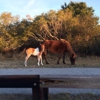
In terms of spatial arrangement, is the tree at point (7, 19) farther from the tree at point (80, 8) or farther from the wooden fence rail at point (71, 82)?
the wooden fence rail at point (71, 82)

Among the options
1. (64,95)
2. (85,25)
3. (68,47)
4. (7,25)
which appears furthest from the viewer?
(7,25)

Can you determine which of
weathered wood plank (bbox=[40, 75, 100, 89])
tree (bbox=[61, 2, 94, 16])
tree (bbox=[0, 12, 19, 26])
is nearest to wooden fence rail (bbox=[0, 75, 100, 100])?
weathered wood plank (bbox=[40, 75, 100, 89])

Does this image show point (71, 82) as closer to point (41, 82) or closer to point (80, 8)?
point (41, 82)

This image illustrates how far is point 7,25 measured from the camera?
32.2 metres

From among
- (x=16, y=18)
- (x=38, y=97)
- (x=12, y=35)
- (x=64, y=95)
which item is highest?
(x=16, y=18)

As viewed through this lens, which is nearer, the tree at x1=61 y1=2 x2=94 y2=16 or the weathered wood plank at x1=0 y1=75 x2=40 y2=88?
the weathered wood plank at x1=0 y1=75 x2=40 y2=88

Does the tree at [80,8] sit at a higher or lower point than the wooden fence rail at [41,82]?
higher

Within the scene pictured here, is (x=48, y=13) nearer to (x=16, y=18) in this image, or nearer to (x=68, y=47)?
(x=16, y=18)

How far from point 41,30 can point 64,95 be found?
2258 cm

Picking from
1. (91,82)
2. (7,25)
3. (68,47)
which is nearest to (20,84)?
(91,82)

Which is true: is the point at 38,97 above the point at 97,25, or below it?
below

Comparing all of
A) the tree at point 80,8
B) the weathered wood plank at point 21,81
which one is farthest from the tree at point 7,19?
the weathered wood plank at point 21,81

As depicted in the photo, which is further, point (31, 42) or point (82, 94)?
point (31, 42)

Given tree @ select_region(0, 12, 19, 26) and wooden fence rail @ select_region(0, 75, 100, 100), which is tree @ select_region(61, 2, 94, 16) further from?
wooden fence rail @ select_region(0, 75, 100, 100)
